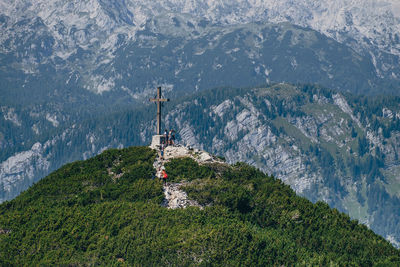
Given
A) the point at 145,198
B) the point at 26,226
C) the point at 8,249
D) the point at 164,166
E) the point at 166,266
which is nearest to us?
the point at 166,266

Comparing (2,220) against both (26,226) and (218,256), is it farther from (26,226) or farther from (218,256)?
(218,256)

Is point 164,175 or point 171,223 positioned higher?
point 171,223

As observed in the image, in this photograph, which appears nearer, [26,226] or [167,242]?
[167,242]

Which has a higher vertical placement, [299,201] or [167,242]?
[167,242]

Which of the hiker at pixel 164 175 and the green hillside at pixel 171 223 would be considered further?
the hiker at pixel 164 175

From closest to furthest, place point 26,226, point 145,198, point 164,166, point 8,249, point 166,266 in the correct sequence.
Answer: point 166,266, point 8,249, point 26,226, point 145,198, point 164,166

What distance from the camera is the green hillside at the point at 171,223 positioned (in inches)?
3103

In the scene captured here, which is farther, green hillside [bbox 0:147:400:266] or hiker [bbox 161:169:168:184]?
hiker [bbox 161:169:168:184]

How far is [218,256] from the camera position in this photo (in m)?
77.4

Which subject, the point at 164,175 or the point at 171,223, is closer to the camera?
the point at 171,223

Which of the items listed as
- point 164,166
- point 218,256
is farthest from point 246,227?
point 164,166

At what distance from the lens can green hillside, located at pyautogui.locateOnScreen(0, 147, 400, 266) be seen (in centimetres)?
7881

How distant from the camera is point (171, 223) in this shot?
86000 mm

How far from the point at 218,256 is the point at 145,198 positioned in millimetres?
21735
